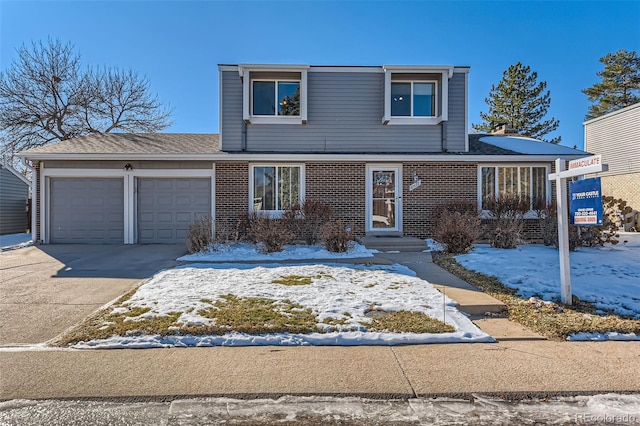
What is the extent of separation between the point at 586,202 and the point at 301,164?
844 centimetres

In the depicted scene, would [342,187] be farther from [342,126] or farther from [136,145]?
[136,145]

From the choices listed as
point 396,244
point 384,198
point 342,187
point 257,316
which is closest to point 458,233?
point 396,244

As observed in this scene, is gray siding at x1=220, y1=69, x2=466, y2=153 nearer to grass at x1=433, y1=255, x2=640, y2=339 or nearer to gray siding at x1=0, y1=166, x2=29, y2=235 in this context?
grass at x1=433, y1=255, x2=640, y2=339

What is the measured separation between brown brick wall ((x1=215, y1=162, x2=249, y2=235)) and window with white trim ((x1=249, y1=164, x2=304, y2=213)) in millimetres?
432

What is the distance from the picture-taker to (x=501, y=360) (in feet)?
12.3

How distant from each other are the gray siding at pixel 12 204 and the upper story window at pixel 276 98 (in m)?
13.1

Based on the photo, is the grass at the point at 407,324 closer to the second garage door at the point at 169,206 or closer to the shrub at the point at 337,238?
the shrub at the point at 337,238

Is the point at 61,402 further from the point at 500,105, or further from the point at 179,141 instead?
the point at 500,105

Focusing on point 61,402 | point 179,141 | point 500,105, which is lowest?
point 61,402

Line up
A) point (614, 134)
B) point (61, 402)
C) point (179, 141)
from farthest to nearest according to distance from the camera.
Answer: point (614, 134) < point (179, 141) < point (61, 402)

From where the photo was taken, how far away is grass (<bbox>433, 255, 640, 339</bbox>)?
454cm

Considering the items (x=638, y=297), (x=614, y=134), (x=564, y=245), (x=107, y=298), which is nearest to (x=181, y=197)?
(x=107, y=298)

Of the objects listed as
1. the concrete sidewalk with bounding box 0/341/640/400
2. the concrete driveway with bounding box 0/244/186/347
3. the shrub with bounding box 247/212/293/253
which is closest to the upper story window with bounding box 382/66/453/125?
the shrub with bounding box 247/212/293/253

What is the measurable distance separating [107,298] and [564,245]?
295 inches
